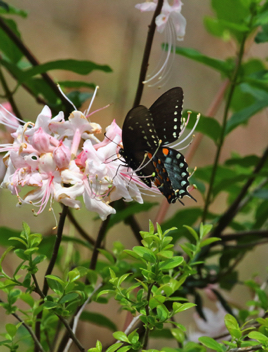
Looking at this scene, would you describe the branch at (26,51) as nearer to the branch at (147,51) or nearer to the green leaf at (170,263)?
the branch at (147,51)

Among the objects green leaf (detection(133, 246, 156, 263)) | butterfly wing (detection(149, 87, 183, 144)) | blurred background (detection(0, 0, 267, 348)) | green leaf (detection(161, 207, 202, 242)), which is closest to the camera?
green leaf (detection(133, 246, 156, 263))

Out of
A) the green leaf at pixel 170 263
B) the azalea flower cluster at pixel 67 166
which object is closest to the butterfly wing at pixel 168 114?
the azalea flower cluster at pixel 67 166

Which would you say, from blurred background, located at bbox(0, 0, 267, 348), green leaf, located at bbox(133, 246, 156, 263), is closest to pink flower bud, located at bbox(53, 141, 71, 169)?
green leaf, located at bbox(133, 246, 156, 263)

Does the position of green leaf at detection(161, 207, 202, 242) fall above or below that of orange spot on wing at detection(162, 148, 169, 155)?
below

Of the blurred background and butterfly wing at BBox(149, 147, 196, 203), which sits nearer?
butterfly wing at BBox(149, 147, 196, 203)

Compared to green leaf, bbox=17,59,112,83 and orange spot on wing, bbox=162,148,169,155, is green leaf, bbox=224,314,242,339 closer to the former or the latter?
orange spot on wing, bbox=162,148,169,155

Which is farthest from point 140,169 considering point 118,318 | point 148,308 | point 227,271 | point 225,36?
point 118,318

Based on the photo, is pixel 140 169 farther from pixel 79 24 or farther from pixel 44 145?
pixel 79 24
